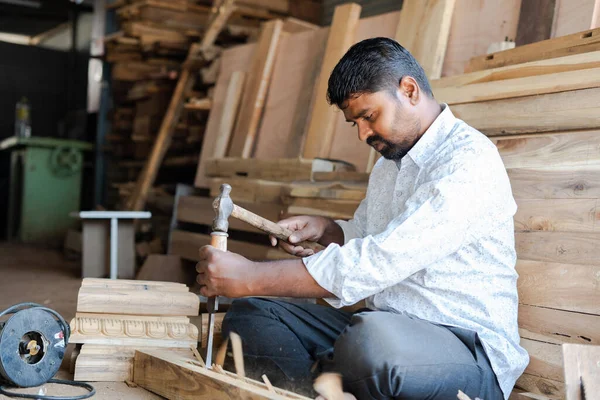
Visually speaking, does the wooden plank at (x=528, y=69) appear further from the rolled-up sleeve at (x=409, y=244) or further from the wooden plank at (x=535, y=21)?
the rolled-up sleeve at (x=409, y=244)

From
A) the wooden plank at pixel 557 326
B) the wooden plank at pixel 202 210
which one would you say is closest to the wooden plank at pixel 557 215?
the wooden plank at pixel 557 326

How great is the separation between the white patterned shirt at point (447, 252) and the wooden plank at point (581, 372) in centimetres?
34

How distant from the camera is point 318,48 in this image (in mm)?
5469

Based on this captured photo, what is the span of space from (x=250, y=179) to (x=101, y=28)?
243 inches

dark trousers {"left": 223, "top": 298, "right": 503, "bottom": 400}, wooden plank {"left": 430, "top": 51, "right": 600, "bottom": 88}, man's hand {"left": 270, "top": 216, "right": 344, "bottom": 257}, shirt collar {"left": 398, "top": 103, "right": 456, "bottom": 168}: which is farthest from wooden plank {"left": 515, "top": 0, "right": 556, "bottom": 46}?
dark trousers {"left": 223, "top": 298, "right": 503, "bottom": 400}

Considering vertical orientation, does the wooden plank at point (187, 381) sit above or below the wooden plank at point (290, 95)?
below

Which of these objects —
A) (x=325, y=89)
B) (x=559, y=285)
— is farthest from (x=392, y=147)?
(x=325, y=89)

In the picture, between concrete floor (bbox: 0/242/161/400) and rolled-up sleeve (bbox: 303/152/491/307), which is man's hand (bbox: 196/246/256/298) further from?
concrete floor (bbox: 0/242/161/400)

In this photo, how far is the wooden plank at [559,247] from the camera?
→ 2.62m

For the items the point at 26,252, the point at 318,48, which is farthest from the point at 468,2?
the point at 26,252

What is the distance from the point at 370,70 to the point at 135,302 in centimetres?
144

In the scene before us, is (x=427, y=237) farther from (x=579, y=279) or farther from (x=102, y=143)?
(x=102, y=143)

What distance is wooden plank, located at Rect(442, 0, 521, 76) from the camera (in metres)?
4.06

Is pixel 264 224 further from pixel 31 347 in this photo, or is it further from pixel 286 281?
pixel 31 347
